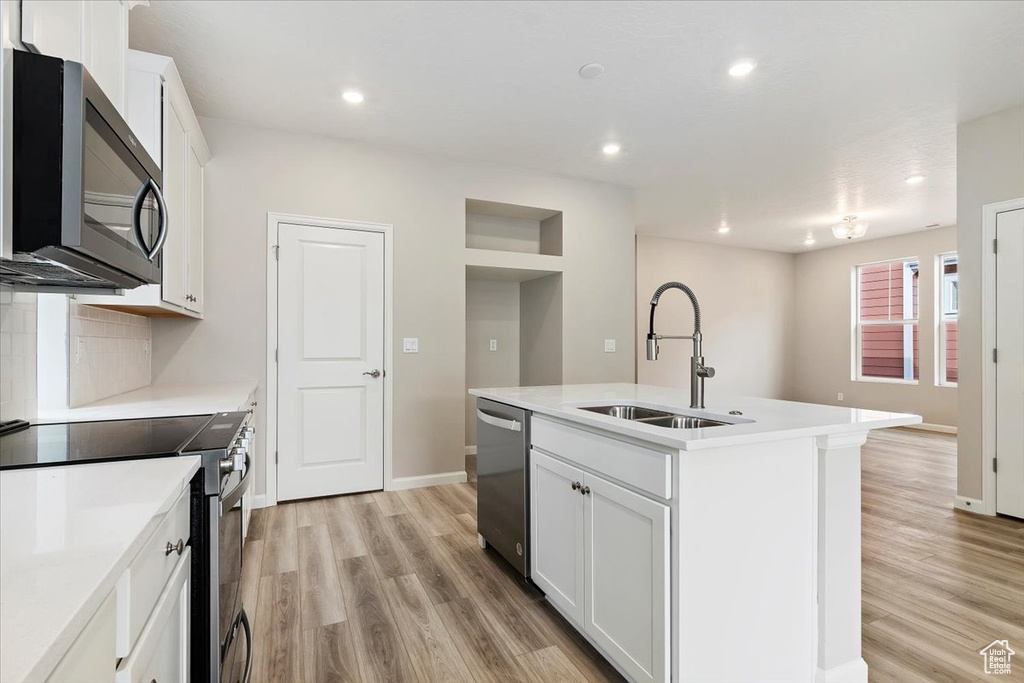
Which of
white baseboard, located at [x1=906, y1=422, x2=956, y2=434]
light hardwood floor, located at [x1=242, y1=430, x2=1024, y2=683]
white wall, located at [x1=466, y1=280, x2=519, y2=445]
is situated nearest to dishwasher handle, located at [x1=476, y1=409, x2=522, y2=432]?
light hardwood floor, located at [x1=242, y1=430, x2=1024, y2=683]

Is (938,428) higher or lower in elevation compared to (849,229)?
lower

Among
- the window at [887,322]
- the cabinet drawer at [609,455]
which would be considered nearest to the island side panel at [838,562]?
the cabinet drawer at [609,455]

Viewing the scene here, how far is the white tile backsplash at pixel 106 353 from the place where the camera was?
83.5 inches

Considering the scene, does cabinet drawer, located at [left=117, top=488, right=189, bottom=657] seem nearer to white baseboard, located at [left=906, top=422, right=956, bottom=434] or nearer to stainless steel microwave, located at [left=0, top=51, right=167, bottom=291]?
stainless steel microwave, located at [left=0, top=51, right=167, bottom=291]

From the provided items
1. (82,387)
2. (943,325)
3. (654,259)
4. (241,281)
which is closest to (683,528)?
(82,387)

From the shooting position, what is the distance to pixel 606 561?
165cm

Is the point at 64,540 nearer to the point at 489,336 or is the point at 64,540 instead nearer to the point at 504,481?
the point at 504,481

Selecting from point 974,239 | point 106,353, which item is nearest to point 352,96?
point 106,353

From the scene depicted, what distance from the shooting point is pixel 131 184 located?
4.16 feet

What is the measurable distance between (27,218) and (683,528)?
1608 millimetres

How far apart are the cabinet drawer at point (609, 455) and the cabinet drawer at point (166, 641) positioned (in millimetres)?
1170

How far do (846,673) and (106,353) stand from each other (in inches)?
130

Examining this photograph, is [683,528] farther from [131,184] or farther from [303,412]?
[303,412]

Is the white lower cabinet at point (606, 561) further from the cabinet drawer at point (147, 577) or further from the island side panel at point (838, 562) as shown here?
the cabinet drawer at point (147, 577)
